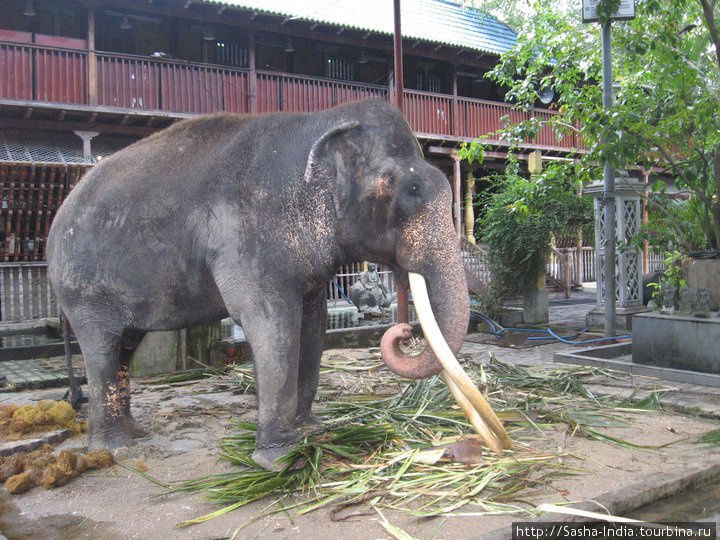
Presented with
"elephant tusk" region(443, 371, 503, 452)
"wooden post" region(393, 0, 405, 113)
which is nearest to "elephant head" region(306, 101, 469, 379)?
"elephant tusk" region(443, 371, 503, 452)

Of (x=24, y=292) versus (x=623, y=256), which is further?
(x=623, y=256)

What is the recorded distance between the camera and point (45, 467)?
12.7ft

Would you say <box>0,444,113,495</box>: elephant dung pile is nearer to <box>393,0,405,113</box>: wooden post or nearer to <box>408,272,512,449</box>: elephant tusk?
<box>408,272,512,449</box>: elephant tusk

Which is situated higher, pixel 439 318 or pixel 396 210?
pixel 396 210

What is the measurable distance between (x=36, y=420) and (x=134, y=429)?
2.41ft

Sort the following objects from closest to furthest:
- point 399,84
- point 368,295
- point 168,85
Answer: point 399,84
point 368,295
point 168,85

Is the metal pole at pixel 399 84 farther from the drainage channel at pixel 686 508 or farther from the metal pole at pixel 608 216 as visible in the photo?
the drainage channel at pixel 686 508

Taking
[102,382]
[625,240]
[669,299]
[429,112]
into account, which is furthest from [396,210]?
[429,112]

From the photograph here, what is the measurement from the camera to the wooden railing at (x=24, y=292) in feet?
34.1

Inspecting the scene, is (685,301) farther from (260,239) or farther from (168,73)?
(168,73)

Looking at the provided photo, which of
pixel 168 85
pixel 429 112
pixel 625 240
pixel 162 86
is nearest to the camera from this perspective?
pixel 625 240

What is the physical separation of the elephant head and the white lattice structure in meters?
7.94

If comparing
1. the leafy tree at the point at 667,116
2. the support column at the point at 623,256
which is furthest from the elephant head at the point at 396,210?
the support column at the point at 623,256

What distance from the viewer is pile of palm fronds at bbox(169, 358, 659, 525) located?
3.36 m
